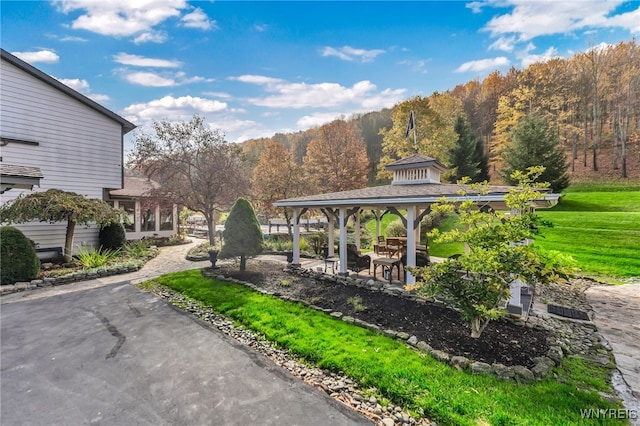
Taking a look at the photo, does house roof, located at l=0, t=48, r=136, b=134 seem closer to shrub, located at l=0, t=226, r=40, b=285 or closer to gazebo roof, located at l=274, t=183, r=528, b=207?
shrub, located at l=0, t=226, r=40, b=285

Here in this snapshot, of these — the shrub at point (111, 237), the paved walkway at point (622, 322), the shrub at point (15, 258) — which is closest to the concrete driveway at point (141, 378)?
the shrub at point (15, 258)

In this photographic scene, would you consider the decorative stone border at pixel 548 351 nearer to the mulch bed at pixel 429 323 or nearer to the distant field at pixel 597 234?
the mulch bed at pixel 429 323

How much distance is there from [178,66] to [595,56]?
122 ft

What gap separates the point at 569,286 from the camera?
939 centimetres

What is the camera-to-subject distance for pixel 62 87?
13.1 metres

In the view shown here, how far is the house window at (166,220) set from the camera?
20456 mm

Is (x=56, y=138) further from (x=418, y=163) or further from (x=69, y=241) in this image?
(x=418, y=163)

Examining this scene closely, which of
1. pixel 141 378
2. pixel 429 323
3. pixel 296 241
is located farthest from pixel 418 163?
pixel 141 378

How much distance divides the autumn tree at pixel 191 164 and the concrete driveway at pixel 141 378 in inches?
415

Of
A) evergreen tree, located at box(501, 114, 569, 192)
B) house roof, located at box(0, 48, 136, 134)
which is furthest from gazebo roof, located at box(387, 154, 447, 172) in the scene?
evergreen tree, located at box(501, 114, 569, 192)

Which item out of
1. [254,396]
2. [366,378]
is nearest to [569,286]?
[366,378]

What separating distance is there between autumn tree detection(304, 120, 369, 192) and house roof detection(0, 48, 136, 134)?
14.8 m

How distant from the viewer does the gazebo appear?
283 inches

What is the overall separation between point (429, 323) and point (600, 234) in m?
14.2
